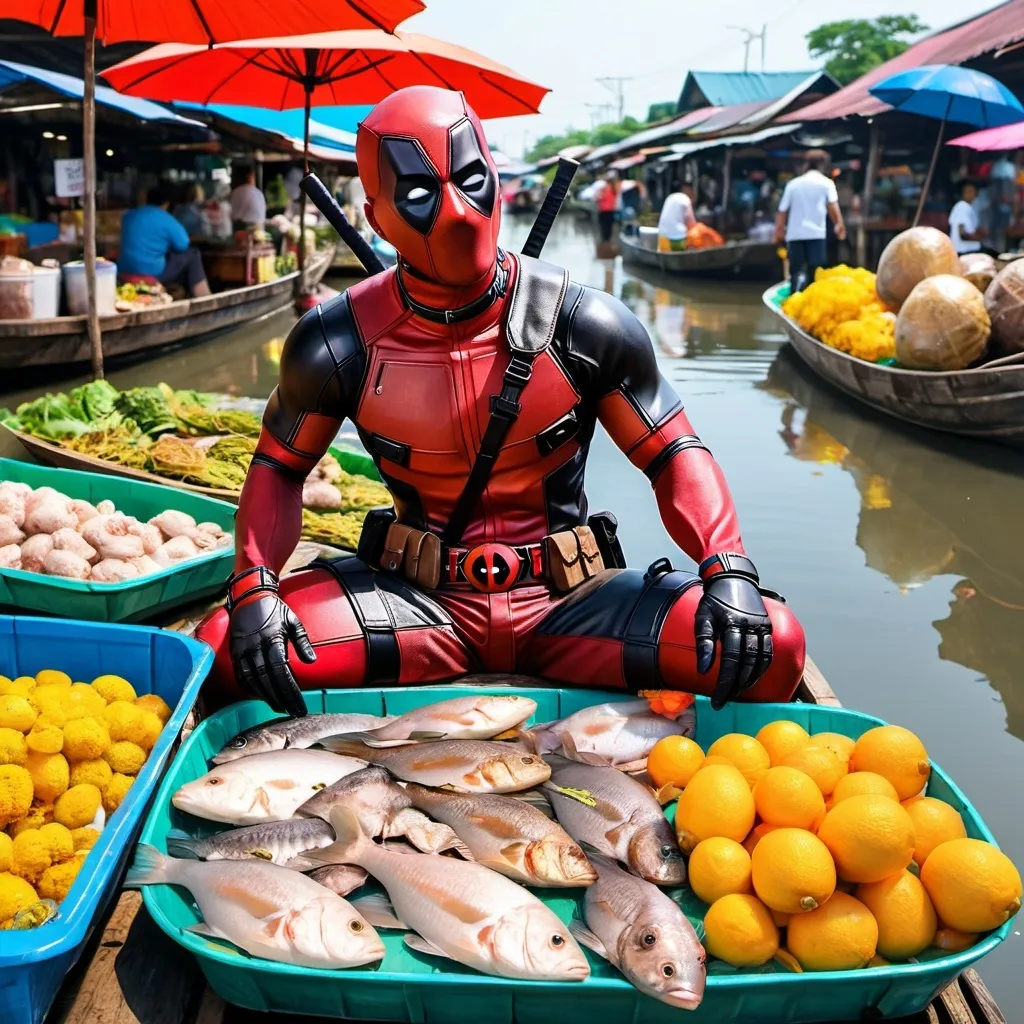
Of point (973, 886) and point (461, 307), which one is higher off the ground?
point (461, 307)

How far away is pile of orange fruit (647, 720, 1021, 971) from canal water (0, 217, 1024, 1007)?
0.97 metres

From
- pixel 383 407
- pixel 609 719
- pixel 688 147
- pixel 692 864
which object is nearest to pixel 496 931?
pixel 692 864

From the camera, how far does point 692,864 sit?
2.31m

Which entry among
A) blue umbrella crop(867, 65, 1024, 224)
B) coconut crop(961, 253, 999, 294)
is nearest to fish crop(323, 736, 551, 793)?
coconut crop(961, 253, 999, 294)

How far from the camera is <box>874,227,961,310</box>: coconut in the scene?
9.22 metres

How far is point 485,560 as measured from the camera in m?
3.22

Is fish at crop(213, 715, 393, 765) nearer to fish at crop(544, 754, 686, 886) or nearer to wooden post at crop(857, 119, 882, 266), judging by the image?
fish at crop(544, 754, 686, 886)

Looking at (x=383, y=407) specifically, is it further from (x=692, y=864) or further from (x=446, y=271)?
(x=692, y=864)

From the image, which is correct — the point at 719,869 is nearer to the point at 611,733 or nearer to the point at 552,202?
the point at 611,733

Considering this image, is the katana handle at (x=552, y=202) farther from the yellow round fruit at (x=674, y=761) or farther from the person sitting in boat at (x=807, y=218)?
the person sitting in boat at (x=807, y=218)

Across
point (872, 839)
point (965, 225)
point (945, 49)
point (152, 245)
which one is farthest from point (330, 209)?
point (945, 49)

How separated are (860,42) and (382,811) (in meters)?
60.8

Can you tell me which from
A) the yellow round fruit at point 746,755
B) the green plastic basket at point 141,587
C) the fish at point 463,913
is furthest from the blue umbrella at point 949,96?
the fish at point 463,913

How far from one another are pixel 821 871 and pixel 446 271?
1.75 metres
